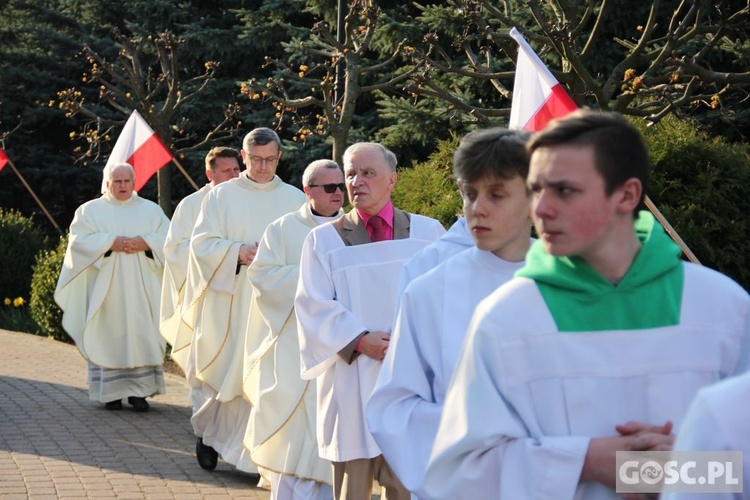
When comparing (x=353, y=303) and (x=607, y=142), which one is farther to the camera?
(x=353, y=303)

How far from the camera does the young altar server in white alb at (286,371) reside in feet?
23.6

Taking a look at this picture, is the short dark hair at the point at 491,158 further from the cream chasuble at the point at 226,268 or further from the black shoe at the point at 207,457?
the black shoe at the point at 207,457

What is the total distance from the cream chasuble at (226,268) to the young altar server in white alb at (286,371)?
1352 mm

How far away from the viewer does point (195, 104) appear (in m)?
24.4

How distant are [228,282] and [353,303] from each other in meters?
3.32

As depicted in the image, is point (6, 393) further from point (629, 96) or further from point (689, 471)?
point (689, 471)

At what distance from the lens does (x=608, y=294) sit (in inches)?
110

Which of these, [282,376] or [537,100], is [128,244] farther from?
[537,100]

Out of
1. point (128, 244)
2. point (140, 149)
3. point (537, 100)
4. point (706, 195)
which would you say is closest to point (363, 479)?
point (537, 100)

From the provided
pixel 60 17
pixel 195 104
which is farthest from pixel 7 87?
pixel 195 104

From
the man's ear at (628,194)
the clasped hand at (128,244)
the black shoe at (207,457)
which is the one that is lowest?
the black shoe at (207,457)

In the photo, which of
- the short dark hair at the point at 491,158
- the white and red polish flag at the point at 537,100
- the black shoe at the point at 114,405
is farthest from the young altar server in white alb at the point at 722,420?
the black shoe at the point at 114,405

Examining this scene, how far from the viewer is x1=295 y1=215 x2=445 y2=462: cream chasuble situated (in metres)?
5.95

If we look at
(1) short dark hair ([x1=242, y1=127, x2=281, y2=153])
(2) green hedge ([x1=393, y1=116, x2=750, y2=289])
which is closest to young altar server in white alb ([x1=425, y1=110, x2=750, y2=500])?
(2) green hedge ([x1=393, y1=116, x2=750, y2=289])
